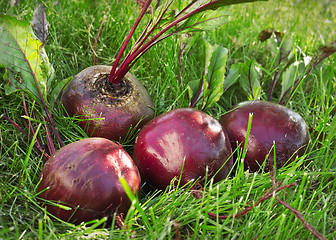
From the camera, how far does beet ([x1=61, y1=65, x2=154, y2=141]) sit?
177 cm

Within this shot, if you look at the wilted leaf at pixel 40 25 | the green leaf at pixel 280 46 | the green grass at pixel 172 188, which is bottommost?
the green grass at pixel 172 188

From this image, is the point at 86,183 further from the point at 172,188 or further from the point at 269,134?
the point at 269,134

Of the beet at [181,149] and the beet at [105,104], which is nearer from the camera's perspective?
the beet at [181,149]

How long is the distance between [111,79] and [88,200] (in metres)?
0.68

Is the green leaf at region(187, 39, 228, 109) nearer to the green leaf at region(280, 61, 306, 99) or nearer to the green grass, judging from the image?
the green grass

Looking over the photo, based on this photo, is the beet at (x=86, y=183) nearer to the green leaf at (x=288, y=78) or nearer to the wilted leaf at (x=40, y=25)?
the wilted leaf at (x=40, y=25)

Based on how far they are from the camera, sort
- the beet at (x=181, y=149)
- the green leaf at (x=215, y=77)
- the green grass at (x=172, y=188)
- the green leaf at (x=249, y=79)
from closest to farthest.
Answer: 1. the green grass at (x=172, y=188)
2. the beet at (x=181, y=149)
3. the green leaf at (x=215, y=77)
4. the green leaf at (x=249, y=79)

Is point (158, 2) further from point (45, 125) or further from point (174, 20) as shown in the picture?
point (45, 125)

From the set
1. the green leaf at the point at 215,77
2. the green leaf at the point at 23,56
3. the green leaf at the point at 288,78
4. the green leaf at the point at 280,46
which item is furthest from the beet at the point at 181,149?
the green leaf at the point at 280,46

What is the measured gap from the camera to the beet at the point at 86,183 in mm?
1312

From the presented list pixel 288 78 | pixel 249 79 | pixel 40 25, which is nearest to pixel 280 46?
pixel 288 78

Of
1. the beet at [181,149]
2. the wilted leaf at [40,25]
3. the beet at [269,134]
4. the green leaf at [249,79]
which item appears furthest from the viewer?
the green leaf at [249,79]

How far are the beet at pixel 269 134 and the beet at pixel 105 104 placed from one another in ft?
1.52

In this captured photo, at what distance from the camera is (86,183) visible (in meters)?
1.32
